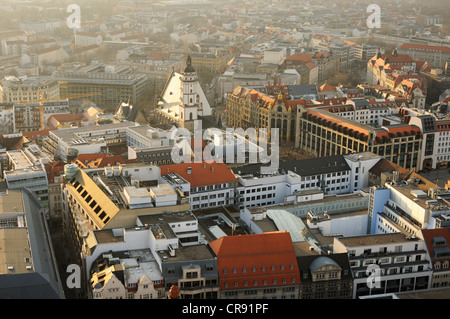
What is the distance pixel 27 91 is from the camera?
178 feet

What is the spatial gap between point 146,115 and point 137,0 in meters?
95.0

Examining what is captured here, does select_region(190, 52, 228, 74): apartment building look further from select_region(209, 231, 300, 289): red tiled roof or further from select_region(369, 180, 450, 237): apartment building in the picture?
select_region(209, 231, 300, 289): red tiled roof

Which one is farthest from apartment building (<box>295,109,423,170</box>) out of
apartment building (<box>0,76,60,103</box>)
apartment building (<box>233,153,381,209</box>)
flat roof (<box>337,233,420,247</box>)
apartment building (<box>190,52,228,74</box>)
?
apartment building (<box>190,52,228,74</box>)

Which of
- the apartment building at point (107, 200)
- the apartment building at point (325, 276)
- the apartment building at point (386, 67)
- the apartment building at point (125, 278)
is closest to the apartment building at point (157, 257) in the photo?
the apartment building at point (125, 278)

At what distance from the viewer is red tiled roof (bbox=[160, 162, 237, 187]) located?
1305 inches

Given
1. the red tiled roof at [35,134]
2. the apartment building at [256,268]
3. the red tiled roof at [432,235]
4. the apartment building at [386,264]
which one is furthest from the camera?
the red tiled roof at [35,134]

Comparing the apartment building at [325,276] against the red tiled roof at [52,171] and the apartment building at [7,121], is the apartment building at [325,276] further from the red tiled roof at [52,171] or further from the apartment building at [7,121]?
the apartment building at [7,121]

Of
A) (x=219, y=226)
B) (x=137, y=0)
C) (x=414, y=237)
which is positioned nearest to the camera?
(x=414, y=237)

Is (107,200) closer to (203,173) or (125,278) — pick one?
(125,278)

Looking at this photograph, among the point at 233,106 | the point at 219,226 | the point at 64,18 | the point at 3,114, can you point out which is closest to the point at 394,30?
the point at 64,18

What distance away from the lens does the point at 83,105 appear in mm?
53062

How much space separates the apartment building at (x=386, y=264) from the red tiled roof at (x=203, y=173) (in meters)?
8.56

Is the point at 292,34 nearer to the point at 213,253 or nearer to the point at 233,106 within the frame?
the point at 233,106

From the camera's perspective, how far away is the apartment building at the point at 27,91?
53469mm
